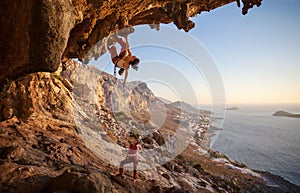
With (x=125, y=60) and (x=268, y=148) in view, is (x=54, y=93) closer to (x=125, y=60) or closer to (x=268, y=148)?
(x=125, y=60)

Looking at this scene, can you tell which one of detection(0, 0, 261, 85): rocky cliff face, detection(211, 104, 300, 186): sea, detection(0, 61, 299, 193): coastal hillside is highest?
detection(0, 0, 261, 85): rocky cliff face

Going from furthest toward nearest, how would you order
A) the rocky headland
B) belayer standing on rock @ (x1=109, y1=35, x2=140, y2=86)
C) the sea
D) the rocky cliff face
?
1. the sea
2. belayer standing on rock @ (x1=109, y1=35, x2=140, y2=86)
3. the rocky headland
4. the rocky cliff face

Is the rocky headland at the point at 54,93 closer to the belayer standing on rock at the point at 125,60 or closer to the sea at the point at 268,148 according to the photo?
the belayer standing on rock at the point at 125,60

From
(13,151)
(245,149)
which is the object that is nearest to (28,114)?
(13,151)

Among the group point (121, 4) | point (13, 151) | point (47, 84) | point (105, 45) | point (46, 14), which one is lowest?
point (13, 151)

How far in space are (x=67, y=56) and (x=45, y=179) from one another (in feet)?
19.0

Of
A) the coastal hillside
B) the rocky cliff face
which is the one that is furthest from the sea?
the rocky cliff face

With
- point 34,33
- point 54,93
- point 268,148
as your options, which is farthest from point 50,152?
point 268,148

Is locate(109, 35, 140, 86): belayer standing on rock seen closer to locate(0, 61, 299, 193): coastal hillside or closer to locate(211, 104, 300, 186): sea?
locate(0, 61, 299, 193): coastal hillside

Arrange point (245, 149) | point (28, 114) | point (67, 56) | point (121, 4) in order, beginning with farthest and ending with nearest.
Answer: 1. point (245, 149)
2. point (67, 56)
3. point (28, 114)
4. point (121, 4)

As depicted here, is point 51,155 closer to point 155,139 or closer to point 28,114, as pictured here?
point 28,114

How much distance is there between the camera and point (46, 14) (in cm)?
278

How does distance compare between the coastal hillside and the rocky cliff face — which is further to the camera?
the coastal hillside

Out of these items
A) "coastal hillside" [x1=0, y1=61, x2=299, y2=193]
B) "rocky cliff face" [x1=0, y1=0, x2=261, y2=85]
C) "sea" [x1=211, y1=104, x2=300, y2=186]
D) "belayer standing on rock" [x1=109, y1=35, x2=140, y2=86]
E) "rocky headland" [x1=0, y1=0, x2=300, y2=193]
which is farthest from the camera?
"sea" [x1=211, y1=104, x2=300, y2=186]
